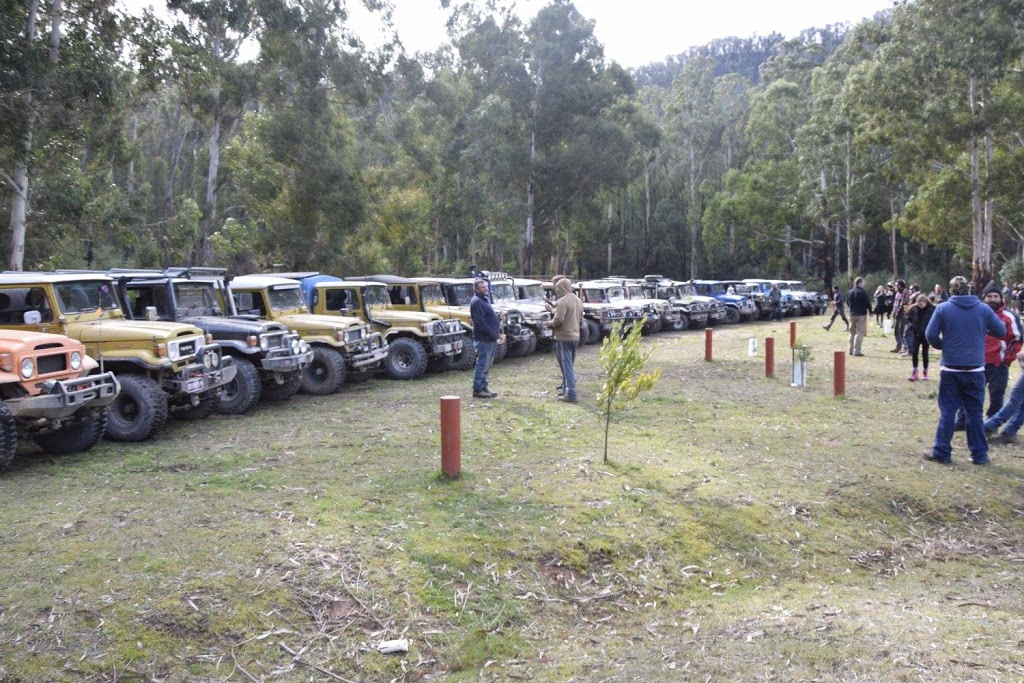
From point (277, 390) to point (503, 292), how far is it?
27.8 feet

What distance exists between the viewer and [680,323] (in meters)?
28.4

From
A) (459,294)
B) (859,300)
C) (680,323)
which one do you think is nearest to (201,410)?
(459,294)

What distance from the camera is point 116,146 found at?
2667 cm

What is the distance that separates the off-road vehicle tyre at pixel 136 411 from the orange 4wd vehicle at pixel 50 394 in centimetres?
49

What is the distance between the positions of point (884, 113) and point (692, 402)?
23935 millimetres

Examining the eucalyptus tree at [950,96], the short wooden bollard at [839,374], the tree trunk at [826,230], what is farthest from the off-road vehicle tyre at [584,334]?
the tree trunk at [826,230]

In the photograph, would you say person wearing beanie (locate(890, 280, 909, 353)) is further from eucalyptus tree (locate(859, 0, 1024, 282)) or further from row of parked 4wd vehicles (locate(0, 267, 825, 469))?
eucalyptus tree (locate(859, 0, 1024, 282))

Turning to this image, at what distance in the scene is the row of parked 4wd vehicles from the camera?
8.13 meters

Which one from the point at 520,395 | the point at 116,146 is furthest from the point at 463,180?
the point at 520,395

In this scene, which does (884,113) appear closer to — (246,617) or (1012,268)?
(1012,268)

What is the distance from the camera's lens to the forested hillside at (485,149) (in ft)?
67.8

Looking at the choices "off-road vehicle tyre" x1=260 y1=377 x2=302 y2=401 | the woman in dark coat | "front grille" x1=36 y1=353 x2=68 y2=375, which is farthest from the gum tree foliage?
the woman in dark coat

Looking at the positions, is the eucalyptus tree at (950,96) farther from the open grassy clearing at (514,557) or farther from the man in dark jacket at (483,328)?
the open grassy clearing at (514,557)

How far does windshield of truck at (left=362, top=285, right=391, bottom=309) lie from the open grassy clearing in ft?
19.2
